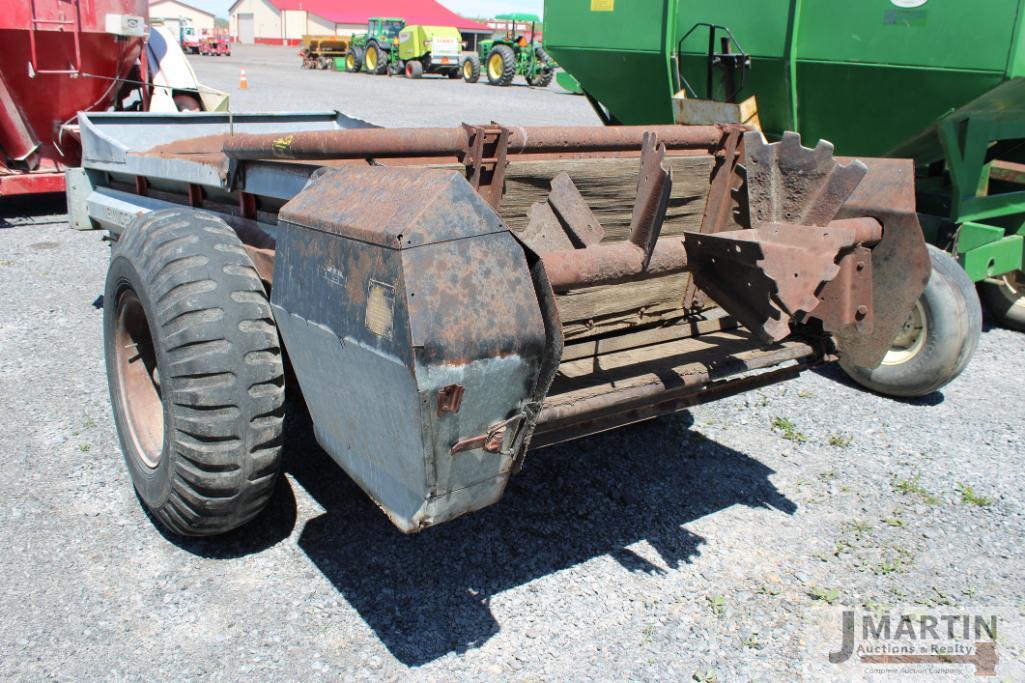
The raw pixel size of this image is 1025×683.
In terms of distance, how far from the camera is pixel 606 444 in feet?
12.5

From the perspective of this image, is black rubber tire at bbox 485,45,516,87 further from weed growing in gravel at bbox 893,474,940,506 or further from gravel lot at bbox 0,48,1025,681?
weed growing in gravel at bbox 893,474,940,506

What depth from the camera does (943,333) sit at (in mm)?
4293

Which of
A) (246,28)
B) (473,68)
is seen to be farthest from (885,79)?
(246,28)

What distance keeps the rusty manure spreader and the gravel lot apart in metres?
0.31

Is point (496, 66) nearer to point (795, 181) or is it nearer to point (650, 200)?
point (795, 181)

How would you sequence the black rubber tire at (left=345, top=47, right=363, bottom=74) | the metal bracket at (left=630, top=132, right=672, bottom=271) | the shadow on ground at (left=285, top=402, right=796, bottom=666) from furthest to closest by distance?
1. the black rubber tire at (left=345, top=47, right=363, bottom=74)
2. the shadow on ground at (left=285, top=402, right=796, bottom=666)
3. the metal bracket at (left=630, top=132, right=672, bottom=271)

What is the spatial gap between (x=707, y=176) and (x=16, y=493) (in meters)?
2.94

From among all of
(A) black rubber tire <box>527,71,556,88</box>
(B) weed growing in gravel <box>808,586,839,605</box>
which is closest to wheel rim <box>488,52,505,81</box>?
(A) black rubber tire <box>527,71,556,88</box>

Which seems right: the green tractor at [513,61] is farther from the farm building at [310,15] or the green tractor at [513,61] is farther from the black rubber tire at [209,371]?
the farm building at [310,15]

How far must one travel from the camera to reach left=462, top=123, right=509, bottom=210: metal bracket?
2664 mm

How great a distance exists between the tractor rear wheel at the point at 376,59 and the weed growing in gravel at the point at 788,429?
27.4 m

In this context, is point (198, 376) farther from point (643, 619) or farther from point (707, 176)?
point (707, 176)

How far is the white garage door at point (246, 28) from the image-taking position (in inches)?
2500

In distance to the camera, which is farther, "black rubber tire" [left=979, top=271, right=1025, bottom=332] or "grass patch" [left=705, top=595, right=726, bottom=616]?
"black rubber tire" [left=979, top=271, right=1025, bottom=332]
